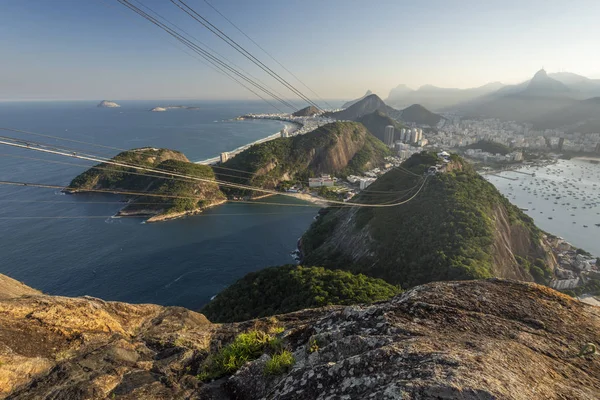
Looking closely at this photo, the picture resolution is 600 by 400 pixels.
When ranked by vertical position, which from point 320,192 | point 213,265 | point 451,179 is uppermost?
point 451,179

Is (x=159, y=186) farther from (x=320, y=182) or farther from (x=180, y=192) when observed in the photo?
(x=320, y=182)

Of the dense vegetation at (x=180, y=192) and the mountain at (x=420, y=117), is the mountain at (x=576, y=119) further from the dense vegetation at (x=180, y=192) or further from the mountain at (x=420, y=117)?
the dense vegetation at (x=180, y=192)

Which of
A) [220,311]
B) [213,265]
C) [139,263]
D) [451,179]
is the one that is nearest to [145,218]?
[139,263]

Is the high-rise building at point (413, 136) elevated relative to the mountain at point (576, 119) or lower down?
lower down

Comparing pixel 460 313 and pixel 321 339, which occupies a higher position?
pixel 460 313

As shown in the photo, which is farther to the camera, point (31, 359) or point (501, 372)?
point (31, 359)

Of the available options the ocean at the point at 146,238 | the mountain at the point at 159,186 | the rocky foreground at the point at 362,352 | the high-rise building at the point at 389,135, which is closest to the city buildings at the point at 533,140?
the high-rise building at the point at 389,135

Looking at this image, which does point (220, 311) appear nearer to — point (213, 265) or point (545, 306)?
point (213, 265)

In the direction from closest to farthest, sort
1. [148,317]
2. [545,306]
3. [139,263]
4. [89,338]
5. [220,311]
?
[545,306] < [89,338] < [148,317] < [220,311] < [139,263]

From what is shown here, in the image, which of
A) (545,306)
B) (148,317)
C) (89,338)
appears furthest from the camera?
(148,317)
